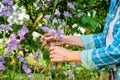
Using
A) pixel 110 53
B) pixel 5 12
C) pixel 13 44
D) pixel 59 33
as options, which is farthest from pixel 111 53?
pixel 5 12

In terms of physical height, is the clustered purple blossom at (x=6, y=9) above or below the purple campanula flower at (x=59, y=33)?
above

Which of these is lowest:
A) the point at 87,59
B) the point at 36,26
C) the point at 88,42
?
the point at 87,59

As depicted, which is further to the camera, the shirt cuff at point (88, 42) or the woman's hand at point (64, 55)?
the shirt cuff at point (88, 42)

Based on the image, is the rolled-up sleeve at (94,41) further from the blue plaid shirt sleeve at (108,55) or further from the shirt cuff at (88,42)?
the blue plaid shirt sleeve at (108,55)

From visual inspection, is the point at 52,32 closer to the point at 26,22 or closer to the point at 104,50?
the point at 104,50

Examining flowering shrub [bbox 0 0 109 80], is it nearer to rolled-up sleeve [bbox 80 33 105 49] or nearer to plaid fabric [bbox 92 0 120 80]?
rolled-up sleeve [bbox 80 33 105 49]

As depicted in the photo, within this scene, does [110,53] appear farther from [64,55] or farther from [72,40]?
[72,40]

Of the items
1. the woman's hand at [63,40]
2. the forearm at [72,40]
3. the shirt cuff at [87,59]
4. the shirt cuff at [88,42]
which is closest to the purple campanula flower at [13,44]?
the woman's hand at [63,40]

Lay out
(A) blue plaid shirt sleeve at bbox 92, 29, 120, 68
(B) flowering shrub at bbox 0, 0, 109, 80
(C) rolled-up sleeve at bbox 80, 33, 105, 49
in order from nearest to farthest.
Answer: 1. (A) blue plaid shirt sleeve at bbox 92, 29, 120, 68
2. (C) rolled-up sleeve at bbox 80, 33, 105, 49
3. (B) flowering shrub at bbox 0, 0, 109, 80

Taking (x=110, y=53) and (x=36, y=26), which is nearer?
(x=110, y=53)

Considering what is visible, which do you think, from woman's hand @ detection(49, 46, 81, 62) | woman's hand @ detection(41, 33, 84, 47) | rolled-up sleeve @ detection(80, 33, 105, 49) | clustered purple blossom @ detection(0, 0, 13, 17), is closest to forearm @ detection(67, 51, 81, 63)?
woman's hand @ detection(49, 46, 81, 62)

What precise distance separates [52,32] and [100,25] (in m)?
1.05

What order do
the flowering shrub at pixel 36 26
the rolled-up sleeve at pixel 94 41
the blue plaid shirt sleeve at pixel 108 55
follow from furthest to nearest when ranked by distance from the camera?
1. the flowering shrub at pixel 36 26
2. the rolled-up sleeve at pixel 94 41
3. the blue plaid shirt sleeve at pixel 108 55

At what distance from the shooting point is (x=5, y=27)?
3.00 metres
